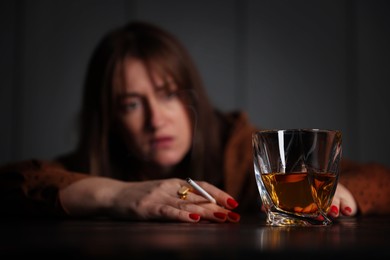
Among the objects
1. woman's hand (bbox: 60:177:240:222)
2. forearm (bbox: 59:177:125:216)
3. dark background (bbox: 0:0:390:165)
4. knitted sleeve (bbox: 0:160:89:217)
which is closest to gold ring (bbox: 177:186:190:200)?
woman's hand (bbox: 60:177:240:222)

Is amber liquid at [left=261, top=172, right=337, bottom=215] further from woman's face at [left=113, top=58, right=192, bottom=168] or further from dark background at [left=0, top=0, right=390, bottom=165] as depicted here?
dark background at [left=0, top=0, right=390, bottom=165]

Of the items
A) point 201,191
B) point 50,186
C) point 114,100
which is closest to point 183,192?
point 201,191

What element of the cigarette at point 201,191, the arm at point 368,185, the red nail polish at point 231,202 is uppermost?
the cigarette at point 201,191

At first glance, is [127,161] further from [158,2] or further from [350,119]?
[350,119]

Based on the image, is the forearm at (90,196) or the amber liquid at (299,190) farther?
the forearm at (90,196)

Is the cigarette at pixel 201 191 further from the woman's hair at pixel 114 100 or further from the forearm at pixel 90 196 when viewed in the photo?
the woman's hair at pixel 114 100

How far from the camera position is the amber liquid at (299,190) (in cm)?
60

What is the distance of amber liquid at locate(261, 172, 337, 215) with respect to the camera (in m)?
0.60

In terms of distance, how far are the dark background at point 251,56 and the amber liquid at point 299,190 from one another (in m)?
2.19

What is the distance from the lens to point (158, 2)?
2867 mm

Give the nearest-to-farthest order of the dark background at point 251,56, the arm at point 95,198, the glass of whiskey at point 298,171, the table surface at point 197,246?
the table surface at point 197,246 < the glass of whiskey at point 298,171 < the arm at point 95,198 < the dark background at point 251,56

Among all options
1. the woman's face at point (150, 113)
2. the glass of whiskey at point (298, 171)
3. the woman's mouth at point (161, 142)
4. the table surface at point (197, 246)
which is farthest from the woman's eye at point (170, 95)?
the table surface at point (197, 246)

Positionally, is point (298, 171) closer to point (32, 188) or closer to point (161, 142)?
point (32, 188)

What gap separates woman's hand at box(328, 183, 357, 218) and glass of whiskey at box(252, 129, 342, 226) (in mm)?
115
